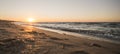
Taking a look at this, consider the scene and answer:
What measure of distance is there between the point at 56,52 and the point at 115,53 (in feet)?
8.52

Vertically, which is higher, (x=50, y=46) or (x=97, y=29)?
(x=50, y=46)

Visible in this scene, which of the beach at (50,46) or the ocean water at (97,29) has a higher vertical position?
the beach at (50,46)

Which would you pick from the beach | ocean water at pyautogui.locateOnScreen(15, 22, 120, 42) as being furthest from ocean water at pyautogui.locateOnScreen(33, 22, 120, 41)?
the beach

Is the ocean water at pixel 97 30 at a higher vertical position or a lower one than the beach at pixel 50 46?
lower

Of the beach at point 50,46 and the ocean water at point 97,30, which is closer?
the beach at point 50,46

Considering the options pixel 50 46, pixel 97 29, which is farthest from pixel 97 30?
pixel 50 46

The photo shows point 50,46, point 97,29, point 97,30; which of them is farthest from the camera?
point 97,29

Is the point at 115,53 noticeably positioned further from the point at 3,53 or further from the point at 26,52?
the point at 3,53

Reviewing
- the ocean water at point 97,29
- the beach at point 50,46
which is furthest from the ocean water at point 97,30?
the beach at point 50,46

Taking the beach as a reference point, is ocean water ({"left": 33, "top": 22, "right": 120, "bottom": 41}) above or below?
below

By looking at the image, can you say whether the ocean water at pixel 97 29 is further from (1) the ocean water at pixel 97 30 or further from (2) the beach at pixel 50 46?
(2) the beach at pixel 50 46

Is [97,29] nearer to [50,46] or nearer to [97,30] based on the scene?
[97,30]

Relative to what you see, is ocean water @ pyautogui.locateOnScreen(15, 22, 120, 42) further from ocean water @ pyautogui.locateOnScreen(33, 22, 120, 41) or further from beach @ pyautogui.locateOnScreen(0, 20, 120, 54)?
beach @ pyautogui.locateOnScreen(0, 20, 120, 54)

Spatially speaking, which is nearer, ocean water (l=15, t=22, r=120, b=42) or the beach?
the beach
